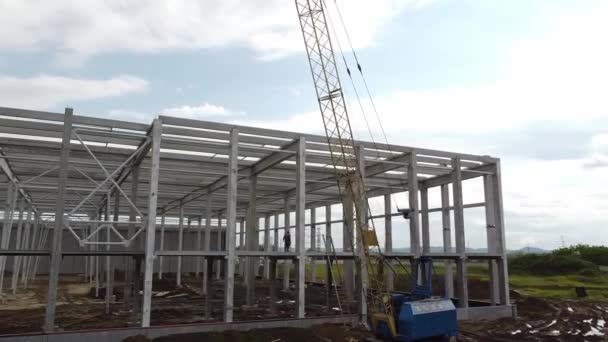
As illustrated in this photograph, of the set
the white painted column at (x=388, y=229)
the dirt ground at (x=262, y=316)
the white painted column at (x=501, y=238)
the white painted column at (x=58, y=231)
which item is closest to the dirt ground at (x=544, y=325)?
the dirt ground at (x=262, y=316)

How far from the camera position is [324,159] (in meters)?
22.0

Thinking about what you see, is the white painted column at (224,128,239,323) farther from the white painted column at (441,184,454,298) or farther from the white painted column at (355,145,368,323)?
the white painted column at (441,184,454,298)

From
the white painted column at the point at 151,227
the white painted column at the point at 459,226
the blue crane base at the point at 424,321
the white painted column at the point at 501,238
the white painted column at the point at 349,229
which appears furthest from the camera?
the white painted column at the point at 501,238

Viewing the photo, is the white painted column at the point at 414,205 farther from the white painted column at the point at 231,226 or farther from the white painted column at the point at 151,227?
the white painted column at the point at 151,227

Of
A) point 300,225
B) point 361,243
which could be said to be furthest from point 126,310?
point 361,243

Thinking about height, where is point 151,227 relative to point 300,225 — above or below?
below

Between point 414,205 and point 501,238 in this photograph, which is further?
point 501,238

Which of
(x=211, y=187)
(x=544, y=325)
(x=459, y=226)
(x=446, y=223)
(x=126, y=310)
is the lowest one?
(x=544, y=325)

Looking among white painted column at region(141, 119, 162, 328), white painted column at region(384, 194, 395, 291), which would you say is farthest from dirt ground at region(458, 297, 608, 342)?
white painted column at region(141, 119, 162, 328)

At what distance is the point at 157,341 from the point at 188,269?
38.9 m

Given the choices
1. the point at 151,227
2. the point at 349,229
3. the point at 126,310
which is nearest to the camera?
the point at 151,227

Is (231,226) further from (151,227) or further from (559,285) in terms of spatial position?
(559,285)

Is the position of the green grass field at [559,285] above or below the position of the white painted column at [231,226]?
below

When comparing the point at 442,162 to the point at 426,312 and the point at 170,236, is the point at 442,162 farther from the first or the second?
the point at 170,236
